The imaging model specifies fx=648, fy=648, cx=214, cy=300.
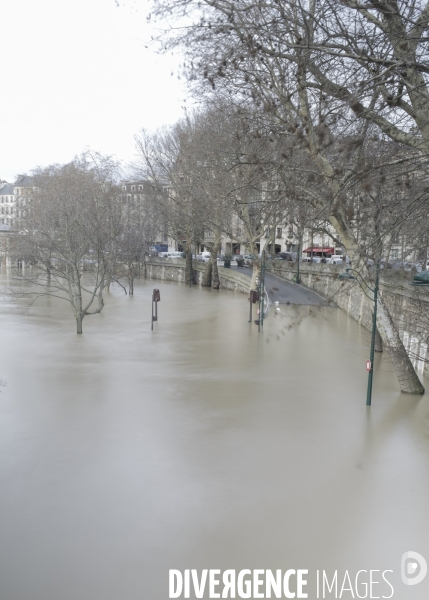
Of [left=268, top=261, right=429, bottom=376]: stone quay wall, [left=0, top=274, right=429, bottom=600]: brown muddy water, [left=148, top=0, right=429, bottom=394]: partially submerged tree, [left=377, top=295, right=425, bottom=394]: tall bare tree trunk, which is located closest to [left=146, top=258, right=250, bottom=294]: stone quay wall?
[left=268, top=261, right=429, bottom=376]: stone quay wall

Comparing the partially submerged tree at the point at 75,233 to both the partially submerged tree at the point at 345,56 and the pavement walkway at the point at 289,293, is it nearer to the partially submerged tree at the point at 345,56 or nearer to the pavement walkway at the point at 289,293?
the pavement walkway at the point at 289,293

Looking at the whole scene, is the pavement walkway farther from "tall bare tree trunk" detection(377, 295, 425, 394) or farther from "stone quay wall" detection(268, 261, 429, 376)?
"tall bare tree trunk" detection(377, 295, 425, 394)

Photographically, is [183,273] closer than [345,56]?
No

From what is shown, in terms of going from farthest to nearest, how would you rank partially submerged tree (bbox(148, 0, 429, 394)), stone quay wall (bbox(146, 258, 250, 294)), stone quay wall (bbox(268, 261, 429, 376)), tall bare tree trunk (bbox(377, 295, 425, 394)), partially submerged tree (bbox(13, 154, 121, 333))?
stone quay wall (bbox(146, 258, 250, 294))
partially submerged tree (bbox(13, 154, 121, 333))
tall bare tree trunk (bbox(377, 295, 425, 394))
stone quay wall (bbox(268, 261, 429, 376))
partially submerged tree (bbox(148, 0, 429, 394))

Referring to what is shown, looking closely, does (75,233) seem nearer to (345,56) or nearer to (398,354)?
(398,354)

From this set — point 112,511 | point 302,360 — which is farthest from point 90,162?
point 112,511

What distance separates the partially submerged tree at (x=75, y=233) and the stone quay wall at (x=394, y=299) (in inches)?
340

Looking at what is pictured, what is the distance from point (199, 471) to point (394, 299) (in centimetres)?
1312

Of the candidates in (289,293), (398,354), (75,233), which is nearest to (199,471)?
(398,354)

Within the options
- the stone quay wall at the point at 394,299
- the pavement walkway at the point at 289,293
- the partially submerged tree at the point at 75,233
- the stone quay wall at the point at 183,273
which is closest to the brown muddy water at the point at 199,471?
the stone quay wall at the point at 394,299

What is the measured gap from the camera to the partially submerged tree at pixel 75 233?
2338cm

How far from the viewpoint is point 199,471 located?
9.78m

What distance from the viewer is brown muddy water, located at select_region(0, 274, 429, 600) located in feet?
23.7

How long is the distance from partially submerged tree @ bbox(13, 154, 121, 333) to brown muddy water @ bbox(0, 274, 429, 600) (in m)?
5.01
